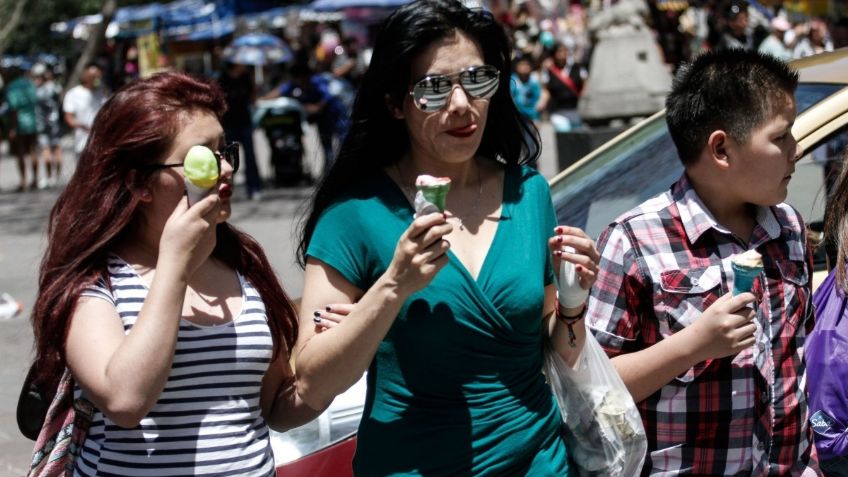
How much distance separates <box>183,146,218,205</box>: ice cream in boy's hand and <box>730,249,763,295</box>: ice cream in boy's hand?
1.12m

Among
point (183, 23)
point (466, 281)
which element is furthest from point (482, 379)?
point (183, 23)

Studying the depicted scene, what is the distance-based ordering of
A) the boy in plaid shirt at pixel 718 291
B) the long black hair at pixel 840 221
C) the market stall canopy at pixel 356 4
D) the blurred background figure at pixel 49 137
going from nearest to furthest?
the boy in plaid shirt at pixel 718 291, the long black hair at pixel 840 221, the blurred background figure at pixel 49 137, the market stall canopy at pixel 356 4

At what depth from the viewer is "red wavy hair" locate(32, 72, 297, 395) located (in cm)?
243

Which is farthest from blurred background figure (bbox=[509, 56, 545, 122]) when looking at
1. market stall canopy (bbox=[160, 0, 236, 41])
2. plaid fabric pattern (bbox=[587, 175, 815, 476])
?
market stall canopy (bbox=[160, 0, 236, 41])

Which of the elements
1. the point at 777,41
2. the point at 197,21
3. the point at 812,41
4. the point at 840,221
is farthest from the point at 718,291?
the point at 197,21

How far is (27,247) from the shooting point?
13.0 metres

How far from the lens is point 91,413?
247 centimetres

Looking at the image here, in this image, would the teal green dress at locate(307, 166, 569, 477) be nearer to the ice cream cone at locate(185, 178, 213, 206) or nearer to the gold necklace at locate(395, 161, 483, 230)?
the gold necklace at locate(395, 161, 483, 230)

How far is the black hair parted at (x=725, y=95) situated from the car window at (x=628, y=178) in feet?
3.92

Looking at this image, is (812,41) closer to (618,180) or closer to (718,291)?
(618,180)

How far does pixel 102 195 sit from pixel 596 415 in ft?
3.91

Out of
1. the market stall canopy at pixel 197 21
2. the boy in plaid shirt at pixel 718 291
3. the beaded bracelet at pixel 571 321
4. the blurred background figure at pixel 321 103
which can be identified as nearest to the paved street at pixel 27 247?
the beaded bracelet at pixel 571 321

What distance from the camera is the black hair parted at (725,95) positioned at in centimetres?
273

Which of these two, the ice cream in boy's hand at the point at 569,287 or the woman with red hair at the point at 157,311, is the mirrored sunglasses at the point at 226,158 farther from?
the ice cream in boy's hand at the point at 569,287
